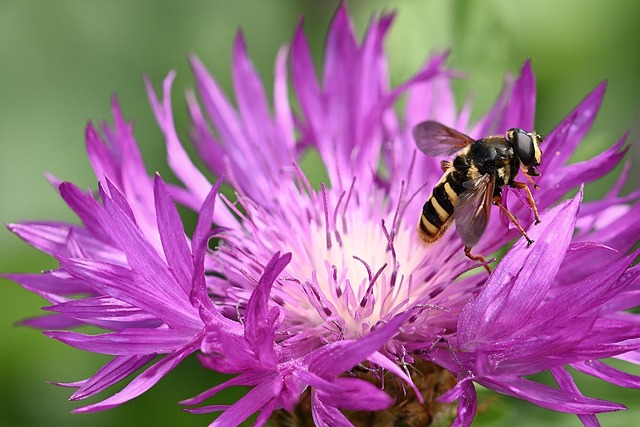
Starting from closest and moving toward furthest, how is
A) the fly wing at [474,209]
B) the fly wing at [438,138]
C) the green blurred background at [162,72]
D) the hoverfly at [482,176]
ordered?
the fly wing at [474,209] < the hoverfly at [482,176] < the fly wing at [438,138] < the green blurred background at [162,72]

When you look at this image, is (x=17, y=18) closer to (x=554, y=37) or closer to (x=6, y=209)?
(x=6, y=209)

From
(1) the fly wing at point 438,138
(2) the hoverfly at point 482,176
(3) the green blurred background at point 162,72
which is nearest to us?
(2) the hoverfly at point 482,176

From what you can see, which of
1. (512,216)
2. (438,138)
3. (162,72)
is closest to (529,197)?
(512,216)

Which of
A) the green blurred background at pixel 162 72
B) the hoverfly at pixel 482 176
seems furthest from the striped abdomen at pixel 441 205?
the green blurred background at pixel 162 72

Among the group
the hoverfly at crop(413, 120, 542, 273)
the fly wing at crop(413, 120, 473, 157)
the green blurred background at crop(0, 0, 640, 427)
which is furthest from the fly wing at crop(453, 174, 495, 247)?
the green blurred background at crop(0, 0, 640, 427)

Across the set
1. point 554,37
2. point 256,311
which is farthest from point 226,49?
point 256,311

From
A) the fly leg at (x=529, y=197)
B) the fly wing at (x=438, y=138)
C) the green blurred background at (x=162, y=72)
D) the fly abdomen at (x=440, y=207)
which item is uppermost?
the green blurred background at (x=162, y=72)

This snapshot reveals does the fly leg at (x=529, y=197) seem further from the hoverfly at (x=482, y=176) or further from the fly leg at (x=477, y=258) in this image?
the fly leg at (x=477, y=258)

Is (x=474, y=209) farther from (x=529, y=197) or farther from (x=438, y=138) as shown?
(x=438, y=138)
